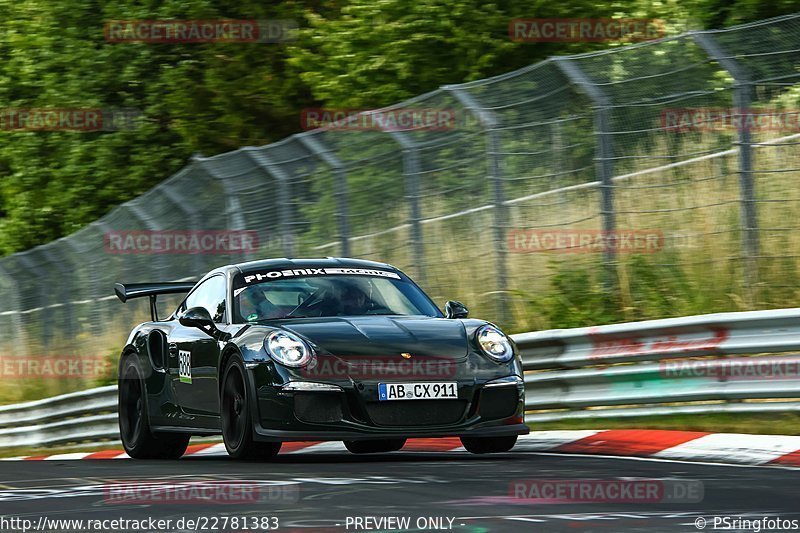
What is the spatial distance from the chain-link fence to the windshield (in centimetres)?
234

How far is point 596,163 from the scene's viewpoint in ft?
38.2

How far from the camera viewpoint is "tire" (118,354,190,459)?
36.1 feet

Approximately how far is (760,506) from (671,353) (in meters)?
3.89

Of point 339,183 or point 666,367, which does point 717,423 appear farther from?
point 339,183

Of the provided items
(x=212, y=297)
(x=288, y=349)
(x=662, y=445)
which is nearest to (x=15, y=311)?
(x=212, y=297)

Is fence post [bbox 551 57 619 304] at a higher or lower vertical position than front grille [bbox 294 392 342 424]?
higher

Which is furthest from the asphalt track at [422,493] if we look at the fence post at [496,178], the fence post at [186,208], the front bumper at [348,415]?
the fence post at [186,208]

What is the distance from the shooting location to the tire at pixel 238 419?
870 centimetres

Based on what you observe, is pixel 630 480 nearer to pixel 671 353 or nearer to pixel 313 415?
pixel 313 415

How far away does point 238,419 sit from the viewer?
29.1 ft

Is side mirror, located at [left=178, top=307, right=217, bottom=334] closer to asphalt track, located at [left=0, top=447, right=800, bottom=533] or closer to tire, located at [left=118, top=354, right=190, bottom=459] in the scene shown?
asphalt track, located at [left=0, top=447, right=800, bottom=533]

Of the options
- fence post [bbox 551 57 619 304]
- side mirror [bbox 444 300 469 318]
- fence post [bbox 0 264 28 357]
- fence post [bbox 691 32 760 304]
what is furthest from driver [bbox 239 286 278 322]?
fence post [bbox 0 264 28 357]

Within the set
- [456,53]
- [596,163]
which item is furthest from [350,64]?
[596,163]

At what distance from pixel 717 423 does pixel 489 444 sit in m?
1.38
